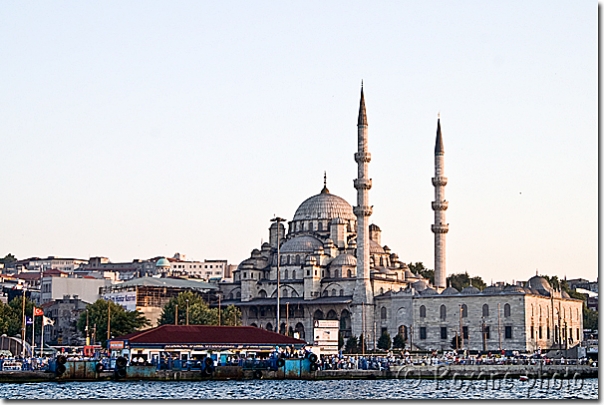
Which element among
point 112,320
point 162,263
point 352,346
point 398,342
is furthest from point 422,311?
point 162,263

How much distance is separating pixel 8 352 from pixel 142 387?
→ 20308 mm

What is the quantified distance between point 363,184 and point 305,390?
37.0m

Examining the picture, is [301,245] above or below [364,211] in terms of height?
below

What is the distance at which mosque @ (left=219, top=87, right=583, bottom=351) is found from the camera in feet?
251

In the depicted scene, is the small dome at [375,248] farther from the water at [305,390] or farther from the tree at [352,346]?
the water at [305,390]

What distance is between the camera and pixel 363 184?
78938mm

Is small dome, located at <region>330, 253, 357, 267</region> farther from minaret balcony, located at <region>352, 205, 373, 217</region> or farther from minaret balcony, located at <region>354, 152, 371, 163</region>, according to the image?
minaret balcony, located at <region>354, 152, 371, 163</region>

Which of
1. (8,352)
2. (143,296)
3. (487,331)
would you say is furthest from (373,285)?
(8,352)

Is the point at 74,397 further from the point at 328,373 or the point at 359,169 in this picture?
the point at 359,169

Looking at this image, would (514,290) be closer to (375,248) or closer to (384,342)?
(384,342)

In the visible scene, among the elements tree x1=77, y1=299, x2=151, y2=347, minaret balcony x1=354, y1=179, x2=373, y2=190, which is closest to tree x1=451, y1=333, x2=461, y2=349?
minaret balcony x1=354, y1=179, x2=373, y2=190

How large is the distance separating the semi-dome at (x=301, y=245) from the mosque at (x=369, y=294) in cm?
8

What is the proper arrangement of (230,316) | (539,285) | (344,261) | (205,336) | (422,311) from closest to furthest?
(205,336)
(422,311)
(230,316)
(539,285)
(344,261)

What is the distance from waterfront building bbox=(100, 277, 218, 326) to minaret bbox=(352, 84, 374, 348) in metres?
15.0
